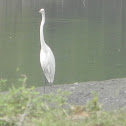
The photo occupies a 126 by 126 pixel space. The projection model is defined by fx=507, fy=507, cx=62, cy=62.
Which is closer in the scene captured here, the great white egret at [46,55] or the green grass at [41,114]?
the green grass at [41,114]

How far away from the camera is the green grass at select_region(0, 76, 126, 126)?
5.67m

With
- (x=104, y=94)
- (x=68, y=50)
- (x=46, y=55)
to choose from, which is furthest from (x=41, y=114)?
(x=68, y=50)

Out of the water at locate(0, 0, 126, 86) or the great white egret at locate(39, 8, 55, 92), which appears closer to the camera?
the great white egret at locate(39, 8, 55, 92)

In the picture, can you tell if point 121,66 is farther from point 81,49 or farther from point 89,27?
point 89,27

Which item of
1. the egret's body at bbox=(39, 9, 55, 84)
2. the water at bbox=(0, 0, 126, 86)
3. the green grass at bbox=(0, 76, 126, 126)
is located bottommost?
the water at bbox=(0, 0, 126, 86)

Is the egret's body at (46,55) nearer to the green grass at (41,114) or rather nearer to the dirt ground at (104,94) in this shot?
the dirt ground at (104,94)

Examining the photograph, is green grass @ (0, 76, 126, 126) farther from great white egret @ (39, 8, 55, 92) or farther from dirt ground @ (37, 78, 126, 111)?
great white egret @ (39, 8, 55, 92)

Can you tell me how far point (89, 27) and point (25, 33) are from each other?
19.5 feet

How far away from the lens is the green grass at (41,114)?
567 centimetres

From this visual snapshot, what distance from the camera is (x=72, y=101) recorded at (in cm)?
980

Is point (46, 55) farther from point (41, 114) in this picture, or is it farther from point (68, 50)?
point (68, 50)

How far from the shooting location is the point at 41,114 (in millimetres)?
6039

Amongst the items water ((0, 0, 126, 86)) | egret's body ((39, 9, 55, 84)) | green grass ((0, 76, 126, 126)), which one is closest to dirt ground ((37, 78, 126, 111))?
egret's body ((39, 9, 55, 84))

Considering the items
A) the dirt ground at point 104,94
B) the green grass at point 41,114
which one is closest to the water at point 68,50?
the dirt ground at point 104,94
